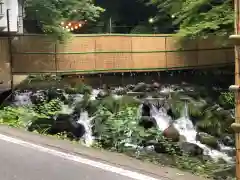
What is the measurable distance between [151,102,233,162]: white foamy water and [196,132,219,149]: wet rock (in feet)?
0.36

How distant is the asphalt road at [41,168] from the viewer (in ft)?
16.3

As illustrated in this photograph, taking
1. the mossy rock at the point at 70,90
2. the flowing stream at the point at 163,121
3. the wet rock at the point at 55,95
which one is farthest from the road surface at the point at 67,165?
the mossy rock at the point at 70,90

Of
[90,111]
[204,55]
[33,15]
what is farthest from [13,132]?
[204,55]

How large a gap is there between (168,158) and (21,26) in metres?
9.83

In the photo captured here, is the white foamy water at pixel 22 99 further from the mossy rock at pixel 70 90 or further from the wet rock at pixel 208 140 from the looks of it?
the wet rock at pixel 208 140

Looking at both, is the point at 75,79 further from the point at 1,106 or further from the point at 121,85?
the point at 1,106

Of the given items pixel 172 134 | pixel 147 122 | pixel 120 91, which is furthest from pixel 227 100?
pixel 172 134

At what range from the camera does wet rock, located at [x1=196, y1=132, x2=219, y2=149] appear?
1092 centimetres

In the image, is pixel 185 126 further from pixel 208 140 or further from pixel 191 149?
pixel 191 149

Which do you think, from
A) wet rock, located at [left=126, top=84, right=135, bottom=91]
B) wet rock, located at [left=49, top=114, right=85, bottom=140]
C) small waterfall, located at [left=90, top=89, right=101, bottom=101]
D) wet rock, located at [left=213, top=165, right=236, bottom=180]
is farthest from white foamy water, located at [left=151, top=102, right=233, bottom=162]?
wet rock, located at [left=126, top=84, right=135, bottom=91]

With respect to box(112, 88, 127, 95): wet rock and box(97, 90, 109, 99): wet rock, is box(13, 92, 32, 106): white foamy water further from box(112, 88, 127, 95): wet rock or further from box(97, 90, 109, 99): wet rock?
box(112, 88, 127, 95): wet rock

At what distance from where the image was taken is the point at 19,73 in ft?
51.4

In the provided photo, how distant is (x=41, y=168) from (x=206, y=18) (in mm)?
10335

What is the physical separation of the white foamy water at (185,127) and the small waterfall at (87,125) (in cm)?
215
